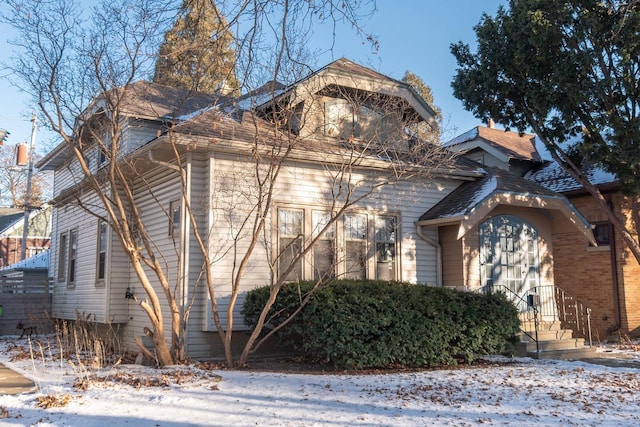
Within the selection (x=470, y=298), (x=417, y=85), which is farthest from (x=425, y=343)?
(x=417, y=85)

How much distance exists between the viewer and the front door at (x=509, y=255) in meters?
14.7

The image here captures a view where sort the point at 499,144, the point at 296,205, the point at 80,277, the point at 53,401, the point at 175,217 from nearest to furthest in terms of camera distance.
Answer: the point at 53,401 → the point at 175,217 → the point at 296,205 → the point at 80,277 → the point at 499,144

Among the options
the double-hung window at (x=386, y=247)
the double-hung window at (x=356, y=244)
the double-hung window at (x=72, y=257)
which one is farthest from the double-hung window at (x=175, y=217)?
the double-hung window at (x=72, y=257)

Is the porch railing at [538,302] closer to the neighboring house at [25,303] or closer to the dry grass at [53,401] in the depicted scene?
the dry grass at [53,401]

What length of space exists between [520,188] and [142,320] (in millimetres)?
9323

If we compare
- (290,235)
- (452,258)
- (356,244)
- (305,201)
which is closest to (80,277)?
(290,235)

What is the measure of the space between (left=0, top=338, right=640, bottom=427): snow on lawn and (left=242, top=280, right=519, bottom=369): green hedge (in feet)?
1.89

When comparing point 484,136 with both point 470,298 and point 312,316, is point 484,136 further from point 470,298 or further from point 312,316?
point 312,316

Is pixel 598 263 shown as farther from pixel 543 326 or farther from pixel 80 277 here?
pixel 80 277

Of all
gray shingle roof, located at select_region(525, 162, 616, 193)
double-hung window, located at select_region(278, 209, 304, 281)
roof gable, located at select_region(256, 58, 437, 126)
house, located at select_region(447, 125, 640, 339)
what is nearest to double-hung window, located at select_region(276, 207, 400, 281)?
double-hung window, located at select_region(278, 209, 304, 281)

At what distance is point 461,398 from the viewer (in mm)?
7965

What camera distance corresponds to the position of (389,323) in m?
10.5

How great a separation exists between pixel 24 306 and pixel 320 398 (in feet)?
45.5

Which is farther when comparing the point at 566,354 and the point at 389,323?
the point at 566,354
